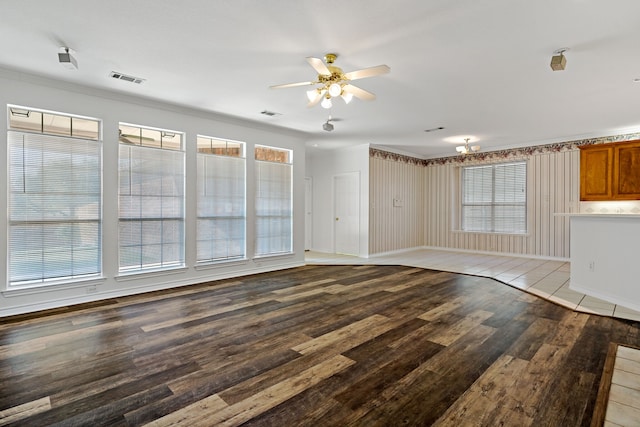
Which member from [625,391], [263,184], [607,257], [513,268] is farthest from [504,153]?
[625,391]

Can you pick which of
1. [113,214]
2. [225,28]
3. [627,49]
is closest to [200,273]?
[113,214]

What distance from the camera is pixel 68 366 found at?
8.23 feet

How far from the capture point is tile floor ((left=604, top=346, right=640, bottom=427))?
187cm

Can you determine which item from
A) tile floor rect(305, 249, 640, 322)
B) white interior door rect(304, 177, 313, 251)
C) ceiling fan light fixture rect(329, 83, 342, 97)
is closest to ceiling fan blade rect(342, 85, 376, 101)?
ceiling fan light fixture rect(329, 83, 342, 97)

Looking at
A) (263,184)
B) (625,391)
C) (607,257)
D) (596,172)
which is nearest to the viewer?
(625,391)

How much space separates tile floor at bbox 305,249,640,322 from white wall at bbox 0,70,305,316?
101 inches

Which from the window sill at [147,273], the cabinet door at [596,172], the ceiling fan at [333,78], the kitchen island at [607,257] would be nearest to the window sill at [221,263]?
the window sill at [147,273]

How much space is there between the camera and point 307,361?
8.45ft

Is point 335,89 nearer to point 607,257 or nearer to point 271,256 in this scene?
point 271,256

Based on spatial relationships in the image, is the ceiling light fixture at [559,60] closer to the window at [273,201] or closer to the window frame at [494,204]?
the window at [273,201]

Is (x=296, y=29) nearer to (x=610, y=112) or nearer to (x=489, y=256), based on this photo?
(x=610, y=112)

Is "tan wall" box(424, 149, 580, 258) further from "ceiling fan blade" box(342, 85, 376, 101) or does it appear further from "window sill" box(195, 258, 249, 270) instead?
"window sill" box(195, 258, 249, 270)

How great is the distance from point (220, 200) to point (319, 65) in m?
3.19

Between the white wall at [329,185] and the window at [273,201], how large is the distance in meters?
2.02
